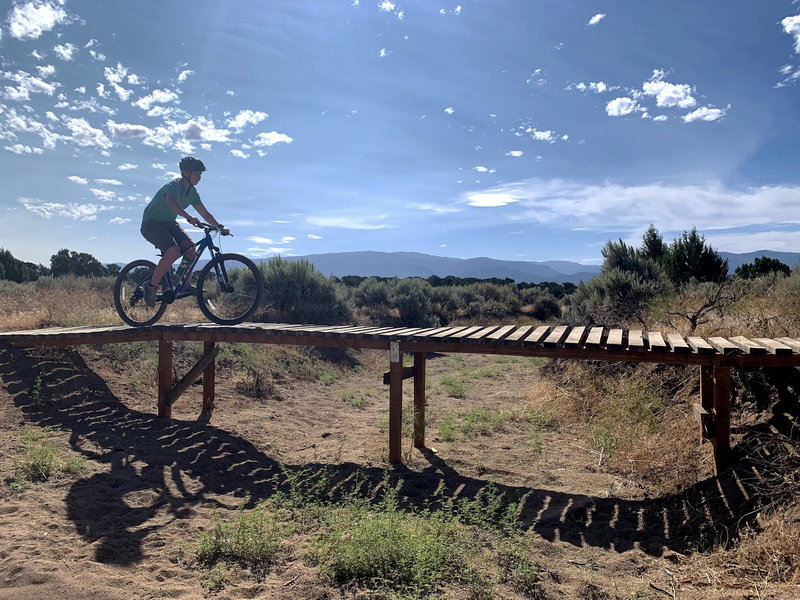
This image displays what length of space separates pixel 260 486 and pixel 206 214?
133 inches

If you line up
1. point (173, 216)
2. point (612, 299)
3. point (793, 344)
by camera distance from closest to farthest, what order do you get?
point (793, 344) → point (173, 216) → point (612, 299)

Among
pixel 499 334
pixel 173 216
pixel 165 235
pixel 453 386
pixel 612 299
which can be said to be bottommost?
pixel 453 386

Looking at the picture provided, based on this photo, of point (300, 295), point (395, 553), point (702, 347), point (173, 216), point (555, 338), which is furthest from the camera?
point (300, 295)

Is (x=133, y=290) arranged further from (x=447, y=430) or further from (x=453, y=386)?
(x=453, y=386)

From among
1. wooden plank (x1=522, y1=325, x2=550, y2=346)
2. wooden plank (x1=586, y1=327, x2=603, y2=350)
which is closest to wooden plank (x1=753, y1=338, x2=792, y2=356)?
wooden plank (x1=586, y1=327, x2=603, y2=350)

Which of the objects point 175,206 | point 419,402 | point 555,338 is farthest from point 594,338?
point 175,206

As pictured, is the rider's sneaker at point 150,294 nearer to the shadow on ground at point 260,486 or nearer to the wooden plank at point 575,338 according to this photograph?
the shadow on ground at point 260,486

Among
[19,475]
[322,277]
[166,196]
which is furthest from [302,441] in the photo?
[322,277]

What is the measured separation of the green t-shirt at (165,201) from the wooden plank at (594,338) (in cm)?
479

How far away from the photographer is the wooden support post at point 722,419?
14.6 ft

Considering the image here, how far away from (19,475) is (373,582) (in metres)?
3.31

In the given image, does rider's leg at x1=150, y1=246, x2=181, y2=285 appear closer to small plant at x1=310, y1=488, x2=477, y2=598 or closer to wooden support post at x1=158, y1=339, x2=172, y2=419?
wooden support post at x1=158, y1=339, x2=172, y2=419

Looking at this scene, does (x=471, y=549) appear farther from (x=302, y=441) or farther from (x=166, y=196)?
(x=166, y=196)

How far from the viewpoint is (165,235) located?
6355mm
